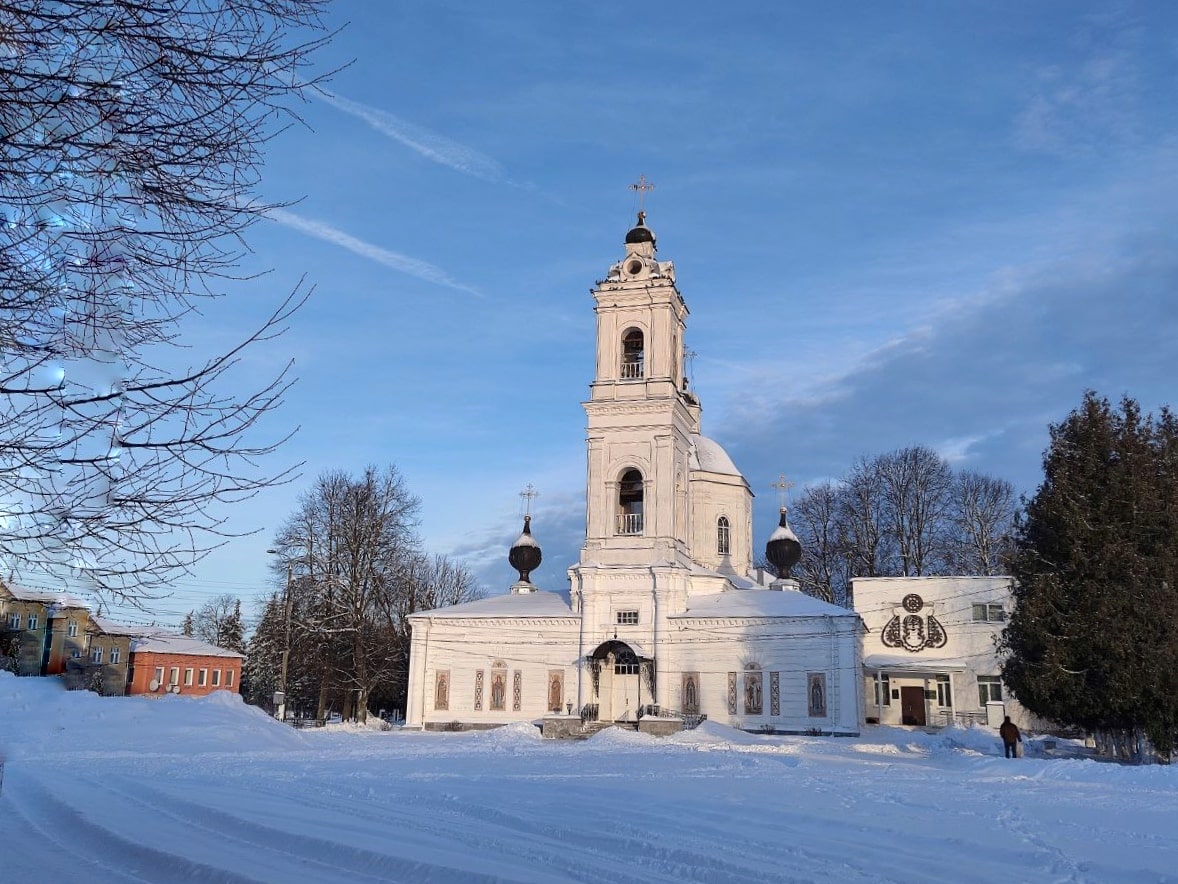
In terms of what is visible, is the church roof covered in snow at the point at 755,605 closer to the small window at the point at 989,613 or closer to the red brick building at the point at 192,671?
the small window at the point at 989,613

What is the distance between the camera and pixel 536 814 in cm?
1177

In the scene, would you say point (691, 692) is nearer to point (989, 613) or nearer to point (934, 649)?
point (934, 649)

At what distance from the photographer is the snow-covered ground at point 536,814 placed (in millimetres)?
8695

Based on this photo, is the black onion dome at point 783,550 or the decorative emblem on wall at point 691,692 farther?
the black onion dome at point 783,550

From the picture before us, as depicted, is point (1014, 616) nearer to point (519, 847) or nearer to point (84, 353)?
point (519, 847)

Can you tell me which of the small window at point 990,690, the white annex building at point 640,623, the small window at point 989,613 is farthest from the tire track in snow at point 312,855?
the small window at point 989,613

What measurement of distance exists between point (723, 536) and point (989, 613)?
11526 millimetres

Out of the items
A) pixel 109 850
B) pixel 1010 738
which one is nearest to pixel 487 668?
pixel 1010 738

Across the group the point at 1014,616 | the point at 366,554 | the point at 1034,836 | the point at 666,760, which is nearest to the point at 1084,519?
the point at 1014,616

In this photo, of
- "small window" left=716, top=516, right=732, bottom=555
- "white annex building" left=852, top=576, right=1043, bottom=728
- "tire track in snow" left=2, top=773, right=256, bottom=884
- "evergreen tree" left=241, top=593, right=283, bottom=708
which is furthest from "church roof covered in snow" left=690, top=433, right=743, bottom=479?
"tire track in snow" left=2, top=773, right=256, bottom=884

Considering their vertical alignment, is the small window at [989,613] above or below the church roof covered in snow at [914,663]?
above

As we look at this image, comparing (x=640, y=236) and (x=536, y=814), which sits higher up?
(x=640, y=236)

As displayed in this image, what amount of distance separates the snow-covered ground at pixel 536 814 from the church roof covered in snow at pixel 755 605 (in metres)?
12.4

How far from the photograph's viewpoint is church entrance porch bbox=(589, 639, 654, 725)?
36906 mm
